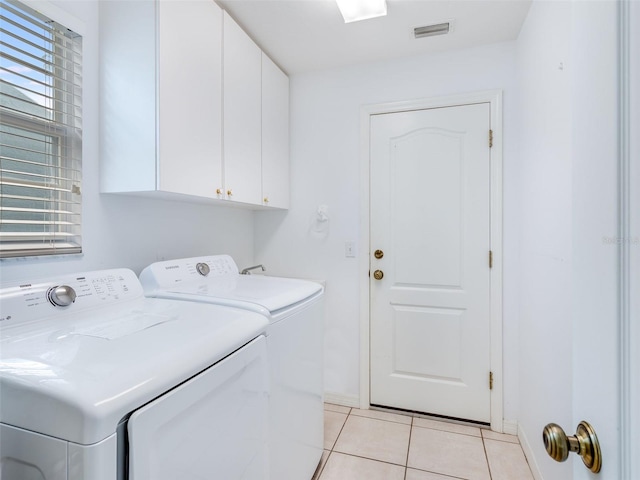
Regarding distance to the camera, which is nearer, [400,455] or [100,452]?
[100,452]

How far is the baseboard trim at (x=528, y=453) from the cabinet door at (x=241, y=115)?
6.77 ft

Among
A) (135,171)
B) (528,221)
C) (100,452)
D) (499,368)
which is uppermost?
(135,171)

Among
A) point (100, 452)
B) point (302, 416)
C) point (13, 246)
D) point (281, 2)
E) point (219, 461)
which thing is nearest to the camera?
point (100, 452)

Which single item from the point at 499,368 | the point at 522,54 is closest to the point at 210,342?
the point at 499,368

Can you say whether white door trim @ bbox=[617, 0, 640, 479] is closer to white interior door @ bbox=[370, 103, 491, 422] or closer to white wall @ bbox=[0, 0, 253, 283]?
white wall @ bbox=[0, 0, 253, 283]

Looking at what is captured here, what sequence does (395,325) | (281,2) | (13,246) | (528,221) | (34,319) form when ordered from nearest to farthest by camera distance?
1. (34,319)
2. (13,246)
3. (281,2)
4. (528,221)
5. (395,325)

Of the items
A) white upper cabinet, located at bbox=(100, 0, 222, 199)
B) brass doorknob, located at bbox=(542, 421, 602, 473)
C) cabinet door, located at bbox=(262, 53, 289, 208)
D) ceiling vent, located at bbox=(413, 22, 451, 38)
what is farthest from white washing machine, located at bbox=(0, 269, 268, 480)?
ceiling vent, located at bbox=(413, 22, 451, 38)

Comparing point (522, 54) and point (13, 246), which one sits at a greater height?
point (522, 54)

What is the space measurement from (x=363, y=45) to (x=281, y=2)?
623mm

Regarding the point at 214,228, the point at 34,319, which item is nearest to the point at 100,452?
the point at 34,319

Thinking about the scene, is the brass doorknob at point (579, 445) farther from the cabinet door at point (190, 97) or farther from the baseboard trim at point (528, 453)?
the baseboard trim at point (528, 453)

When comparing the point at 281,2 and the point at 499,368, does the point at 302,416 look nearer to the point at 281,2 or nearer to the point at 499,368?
the point at 499,368

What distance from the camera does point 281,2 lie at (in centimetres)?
167

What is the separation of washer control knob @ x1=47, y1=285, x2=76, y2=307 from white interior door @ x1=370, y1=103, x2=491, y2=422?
171 centimetres
